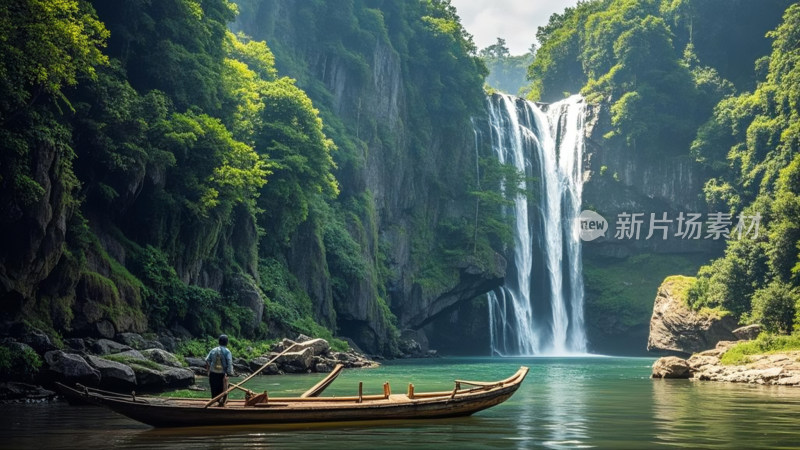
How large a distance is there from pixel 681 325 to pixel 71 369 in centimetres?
3598

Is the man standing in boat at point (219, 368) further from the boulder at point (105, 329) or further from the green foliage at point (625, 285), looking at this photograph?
the green foliage at point (625, 285)

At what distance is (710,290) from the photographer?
43000mm

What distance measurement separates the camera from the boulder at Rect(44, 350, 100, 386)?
18.1 m

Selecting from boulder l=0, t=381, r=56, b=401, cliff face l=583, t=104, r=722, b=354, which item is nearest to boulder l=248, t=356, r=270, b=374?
boulder l=0, t=381, r=56, b=401

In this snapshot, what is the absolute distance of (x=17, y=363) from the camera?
18516mm

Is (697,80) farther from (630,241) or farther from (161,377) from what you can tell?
(161,377)

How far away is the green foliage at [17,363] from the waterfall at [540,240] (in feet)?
133

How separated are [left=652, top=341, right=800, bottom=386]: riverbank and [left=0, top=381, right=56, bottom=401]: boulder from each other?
2080 centimetres

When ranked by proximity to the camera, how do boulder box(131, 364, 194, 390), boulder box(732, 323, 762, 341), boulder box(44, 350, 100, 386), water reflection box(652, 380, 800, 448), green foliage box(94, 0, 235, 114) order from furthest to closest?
boulder box(732, 323, 762, 341) → green foliage box(94, 0, 235, 114) → boulder box(131, 364, 194, 390) → boulder box(44, 350, 100, 386) → water reflection box(652, 380, 800, 448)

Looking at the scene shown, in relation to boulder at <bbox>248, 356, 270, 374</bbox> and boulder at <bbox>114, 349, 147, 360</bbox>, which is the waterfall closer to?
boulder at <bbox>248, 356, 270, 374</bbox>

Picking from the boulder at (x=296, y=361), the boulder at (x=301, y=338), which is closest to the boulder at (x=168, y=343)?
the boulder at (x=296, y=361)

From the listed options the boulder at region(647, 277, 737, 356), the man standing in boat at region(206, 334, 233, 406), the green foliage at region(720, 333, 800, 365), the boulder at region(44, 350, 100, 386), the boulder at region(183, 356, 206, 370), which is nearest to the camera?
the man standing in boat at region(206, 334, 233, 406)

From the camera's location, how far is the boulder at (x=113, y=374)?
18.3 metres

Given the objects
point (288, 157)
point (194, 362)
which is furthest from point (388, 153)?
point (194, 362)
